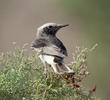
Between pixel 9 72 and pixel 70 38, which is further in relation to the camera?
pixel 70 38

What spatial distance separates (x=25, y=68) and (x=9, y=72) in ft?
0.48

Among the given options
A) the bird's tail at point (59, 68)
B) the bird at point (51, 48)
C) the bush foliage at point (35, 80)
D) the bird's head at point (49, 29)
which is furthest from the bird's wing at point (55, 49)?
the bush foliage at point (35, 80)

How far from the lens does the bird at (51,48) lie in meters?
4.93

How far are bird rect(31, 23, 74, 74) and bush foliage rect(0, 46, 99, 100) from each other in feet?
2.10

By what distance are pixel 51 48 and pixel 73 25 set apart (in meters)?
11.0

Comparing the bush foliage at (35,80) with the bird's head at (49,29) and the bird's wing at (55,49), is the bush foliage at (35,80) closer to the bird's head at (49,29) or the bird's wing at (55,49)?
the bird's wing at (55,49)

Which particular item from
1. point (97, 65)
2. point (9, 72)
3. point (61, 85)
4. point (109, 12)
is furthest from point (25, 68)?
point (109, 12)

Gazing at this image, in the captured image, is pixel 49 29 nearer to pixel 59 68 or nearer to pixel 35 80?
pixel 59 68

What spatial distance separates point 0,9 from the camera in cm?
1950

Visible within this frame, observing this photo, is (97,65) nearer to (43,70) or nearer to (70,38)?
(70,38)

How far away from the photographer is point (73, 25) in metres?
16.3

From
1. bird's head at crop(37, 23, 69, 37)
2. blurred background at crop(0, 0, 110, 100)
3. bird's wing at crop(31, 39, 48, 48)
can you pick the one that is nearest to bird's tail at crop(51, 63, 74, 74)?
bird's wing at crop(31, 39, 48, 48)

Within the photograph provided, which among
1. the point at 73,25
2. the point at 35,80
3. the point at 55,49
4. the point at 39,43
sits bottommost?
the point at 35,80

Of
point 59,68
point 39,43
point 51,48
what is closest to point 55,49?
point 51,48
